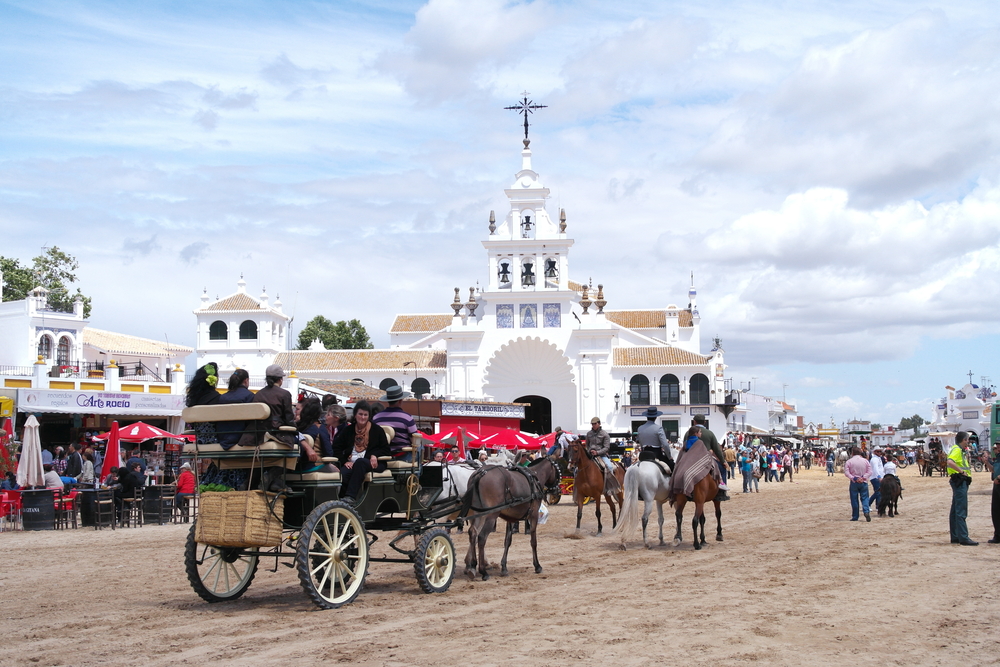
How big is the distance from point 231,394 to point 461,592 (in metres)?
2.96

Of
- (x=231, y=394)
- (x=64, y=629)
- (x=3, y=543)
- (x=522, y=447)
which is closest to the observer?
(x=64, y=629)

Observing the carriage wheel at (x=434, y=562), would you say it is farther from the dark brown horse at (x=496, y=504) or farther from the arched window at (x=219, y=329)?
the arched window at (x=219, y=329)

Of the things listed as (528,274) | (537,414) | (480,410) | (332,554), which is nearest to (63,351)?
(480,410)

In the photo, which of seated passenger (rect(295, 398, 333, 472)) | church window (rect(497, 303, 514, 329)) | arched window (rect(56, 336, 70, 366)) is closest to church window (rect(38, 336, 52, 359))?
arched window (rect(56, 336, 70, 366))

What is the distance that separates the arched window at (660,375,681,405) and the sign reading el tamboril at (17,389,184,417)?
31058 mm

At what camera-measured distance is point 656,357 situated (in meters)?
55.7

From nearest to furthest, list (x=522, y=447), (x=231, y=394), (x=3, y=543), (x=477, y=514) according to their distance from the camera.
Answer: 1. (x=231, y=394)
2. (x=477, y=514)
3. (x=3, y=543)
4. (x=522, y=447)

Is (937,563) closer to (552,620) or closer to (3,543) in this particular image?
(552,620)

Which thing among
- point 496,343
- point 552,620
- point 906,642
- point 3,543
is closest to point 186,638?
point 552,620

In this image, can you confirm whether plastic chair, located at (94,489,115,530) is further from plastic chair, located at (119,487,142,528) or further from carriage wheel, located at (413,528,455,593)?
carriage wheel, located at (413,528,455,593)

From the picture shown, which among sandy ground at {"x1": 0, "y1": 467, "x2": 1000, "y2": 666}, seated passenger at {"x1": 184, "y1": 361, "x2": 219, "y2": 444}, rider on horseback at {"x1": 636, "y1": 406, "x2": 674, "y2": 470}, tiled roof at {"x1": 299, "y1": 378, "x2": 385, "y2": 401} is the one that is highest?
tiled roof at {"x1": 299, "y1": 378, "x2": 385, "y2": 401}

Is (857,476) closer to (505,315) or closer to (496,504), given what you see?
(496,504)

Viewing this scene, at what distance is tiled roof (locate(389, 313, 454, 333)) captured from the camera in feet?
214

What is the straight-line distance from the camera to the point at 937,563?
437 inches
